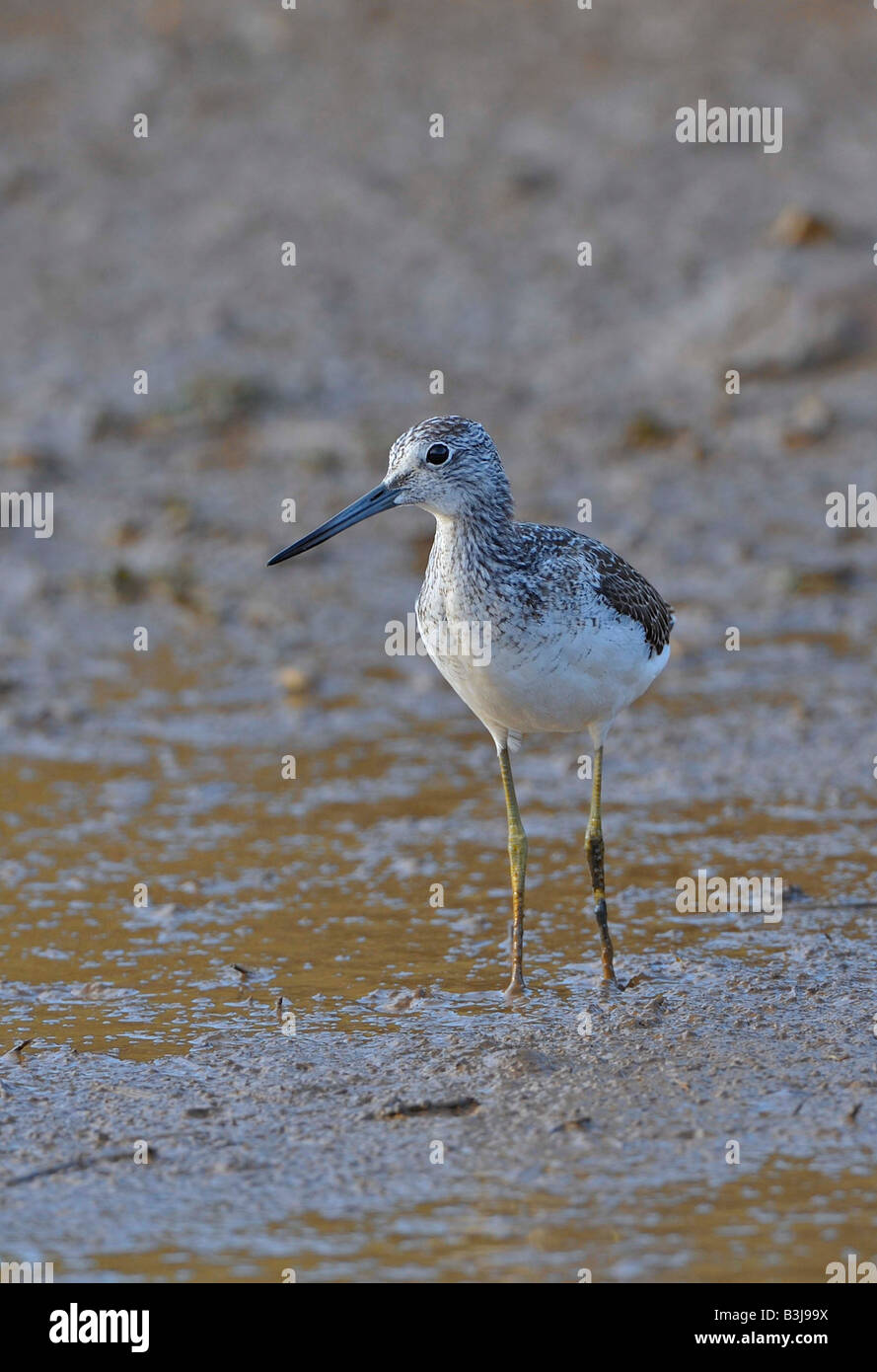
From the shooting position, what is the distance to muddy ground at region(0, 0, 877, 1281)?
5.04m

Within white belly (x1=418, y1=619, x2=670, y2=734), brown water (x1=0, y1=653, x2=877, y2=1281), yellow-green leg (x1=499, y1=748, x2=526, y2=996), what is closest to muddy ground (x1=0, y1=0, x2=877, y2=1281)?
brown water (x1=0, y1=653, x2=877, y2=1281)

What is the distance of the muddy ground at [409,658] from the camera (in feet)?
16.5

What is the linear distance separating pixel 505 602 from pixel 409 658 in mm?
4288

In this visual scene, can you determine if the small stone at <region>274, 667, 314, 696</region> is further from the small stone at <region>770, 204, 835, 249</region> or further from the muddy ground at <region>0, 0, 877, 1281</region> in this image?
the small stone at <region>770, 204, 835, 249</region>

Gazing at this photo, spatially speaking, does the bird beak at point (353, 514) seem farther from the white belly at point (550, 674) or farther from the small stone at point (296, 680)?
the small stone at point (296, 680)

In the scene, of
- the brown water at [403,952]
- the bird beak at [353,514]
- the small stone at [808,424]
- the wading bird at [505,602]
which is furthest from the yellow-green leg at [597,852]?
the small stone at [808,424]

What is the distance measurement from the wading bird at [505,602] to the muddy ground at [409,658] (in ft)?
3.10

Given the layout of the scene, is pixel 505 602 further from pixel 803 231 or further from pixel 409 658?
pixel 803 231

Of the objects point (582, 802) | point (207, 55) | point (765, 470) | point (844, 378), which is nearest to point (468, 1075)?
point (582, 802)

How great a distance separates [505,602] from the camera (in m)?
6.09

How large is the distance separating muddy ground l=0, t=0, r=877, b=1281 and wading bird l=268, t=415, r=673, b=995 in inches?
37.2

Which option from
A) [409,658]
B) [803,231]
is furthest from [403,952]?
[803,231]

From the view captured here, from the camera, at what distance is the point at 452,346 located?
13.8 meters

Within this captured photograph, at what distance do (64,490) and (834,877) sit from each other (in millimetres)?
6963
